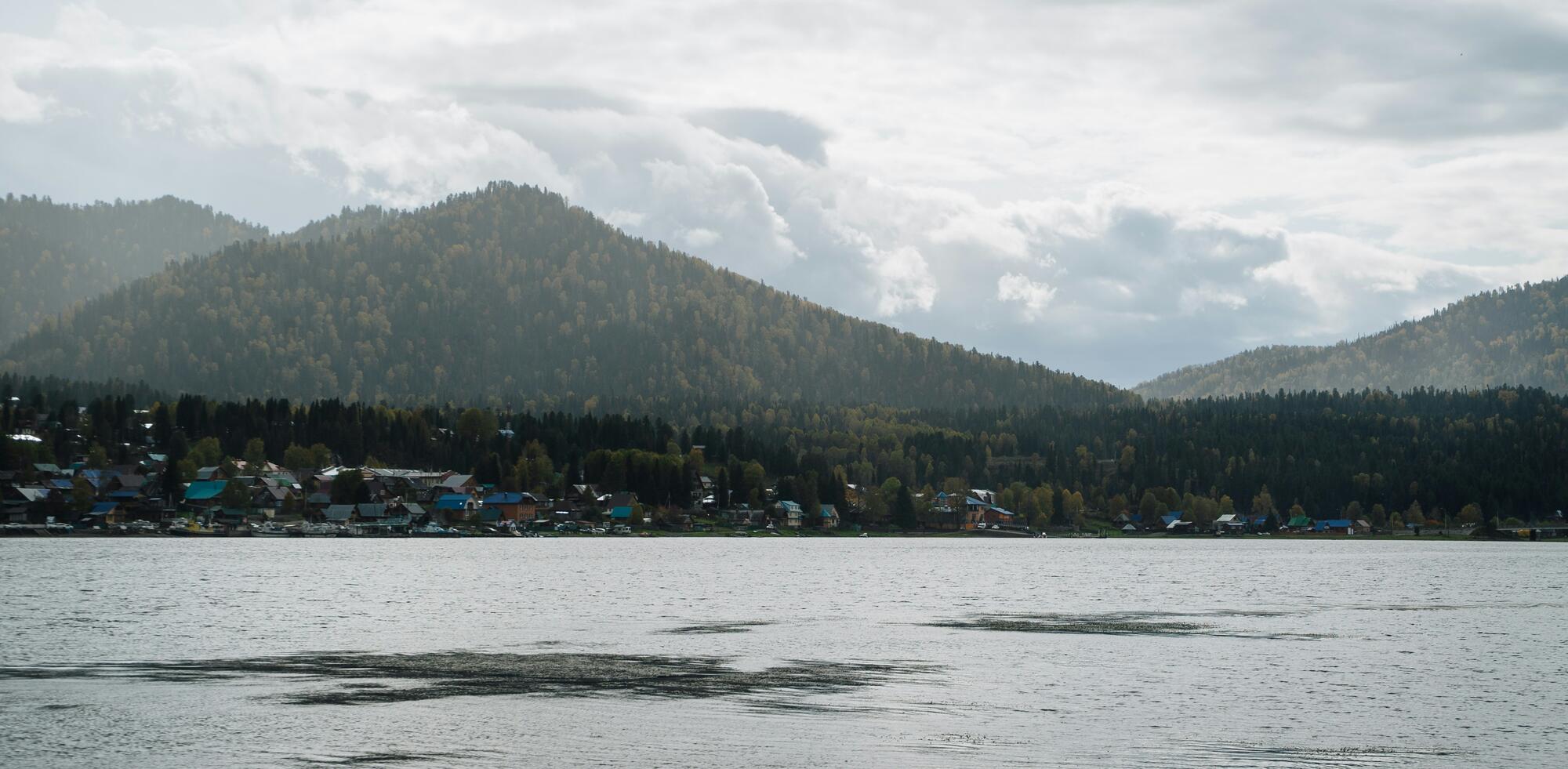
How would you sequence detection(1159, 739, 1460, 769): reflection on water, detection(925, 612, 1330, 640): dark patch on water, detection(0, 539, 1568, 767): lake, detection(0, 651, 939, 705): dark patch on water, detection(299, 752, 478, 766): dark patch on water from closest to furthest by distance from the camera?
detection(299, 752, 478, 766): dark patch on water < detection(1159, 739, 1460, 769): reflection on water < detection(0, 539, 1568, 767): lake < detection(0, 651, 939, 705): dark patch on water < detection(925, 612, 1330, 640): dark patch on water

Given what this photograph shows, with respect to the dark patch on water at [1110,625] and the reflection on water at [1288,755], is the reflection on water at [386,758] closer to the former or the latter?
the reflection on water at [1288,755]

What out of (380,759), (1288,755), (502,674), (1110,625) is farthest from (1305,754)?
(1110,625)

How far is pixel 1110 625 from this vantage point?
8325 centimetres

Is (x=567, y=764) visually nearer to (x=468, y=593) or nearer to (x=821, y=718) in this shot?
(x=821, y=718)

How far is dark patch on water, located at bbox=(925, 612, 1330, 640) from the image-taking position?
77.4 m

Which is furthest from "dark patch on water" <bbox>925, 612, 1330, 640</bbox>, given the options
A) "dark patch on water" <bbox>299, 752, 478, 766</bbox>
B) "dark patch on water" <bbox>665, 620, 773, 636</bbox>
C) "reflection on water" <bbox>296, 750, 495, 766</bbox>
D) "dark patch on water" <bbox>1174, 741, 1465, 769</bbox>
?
"dark patch on water" <bbox>299, 752, 478, 766</bbox>

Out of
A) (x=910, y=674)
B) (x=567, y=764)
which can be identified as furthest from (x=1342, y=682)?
(x=567, y=764)

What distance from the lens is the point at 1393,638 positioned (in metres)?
76.3

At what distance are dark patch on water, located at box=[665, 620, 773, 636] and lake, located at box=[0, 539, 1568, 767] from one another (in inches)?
15.8

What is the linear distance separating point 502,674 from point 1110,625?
4079 cm

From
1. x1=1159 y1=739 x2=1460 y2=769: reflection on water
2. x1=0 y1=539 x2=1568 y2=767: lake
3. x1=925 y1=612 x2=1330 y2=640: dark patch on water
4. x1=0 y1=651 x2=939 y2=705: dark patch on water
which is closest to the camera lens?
x1=1159 y1=739 x2=1460 y2=769: reflection on water

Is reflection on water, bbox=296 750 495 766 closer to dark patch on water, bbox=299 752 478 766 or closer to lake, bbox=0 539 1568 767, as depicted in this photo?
dark patch on water, bbox=299 752 478 766

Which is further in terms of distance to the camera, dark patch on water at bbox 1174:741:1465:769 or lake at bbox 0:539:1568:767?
lake at bbox 0:539:1568:767

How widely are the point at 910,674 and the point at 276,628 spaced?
36797 millimetres
